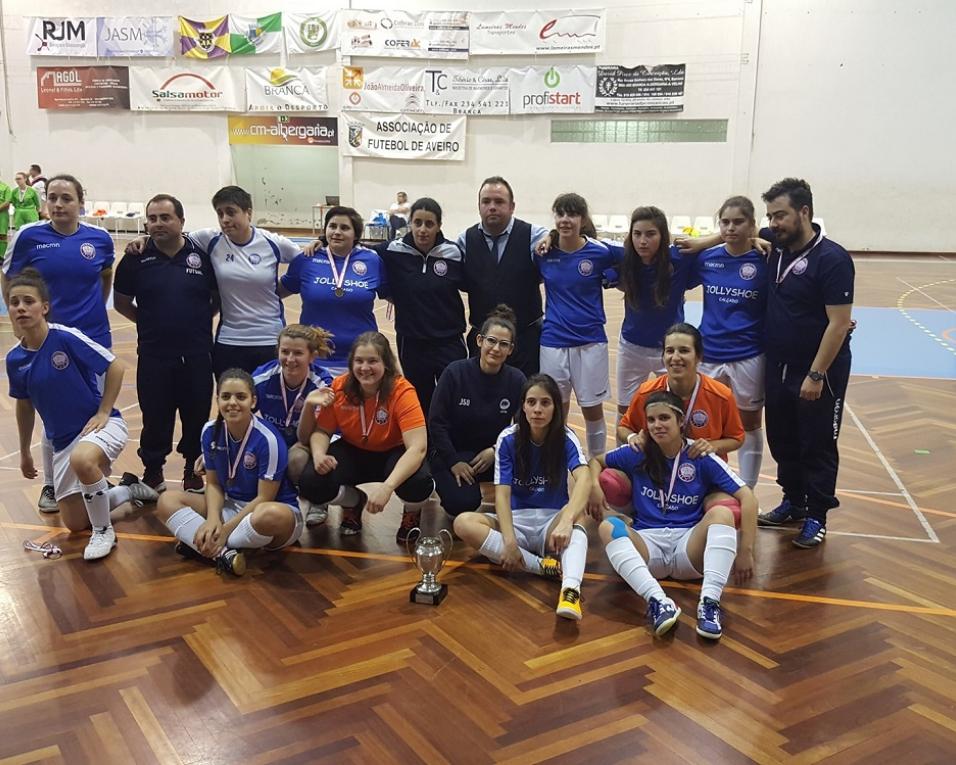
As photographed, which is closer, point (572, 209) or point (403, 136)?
point (572, 209)

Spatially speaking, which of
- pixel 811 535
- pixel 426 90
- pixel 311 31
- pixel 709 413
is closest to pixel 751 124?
pixel 426 90

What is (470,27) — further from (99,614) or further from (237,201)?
(99,614)

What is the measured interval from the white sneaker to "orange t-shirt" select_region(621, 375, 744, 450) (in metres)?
2.61

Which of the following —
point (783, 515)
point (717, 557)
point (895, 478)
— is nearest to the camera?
point (717, 557)

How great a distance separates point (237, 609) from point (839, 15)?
17.8 metres

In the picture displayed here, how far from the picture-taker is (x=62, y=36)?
1930 cm

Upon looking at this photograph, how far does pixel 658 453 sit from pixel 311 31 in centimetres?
1748

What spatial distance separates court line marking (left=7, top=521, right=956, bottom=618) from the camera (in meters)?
3.54

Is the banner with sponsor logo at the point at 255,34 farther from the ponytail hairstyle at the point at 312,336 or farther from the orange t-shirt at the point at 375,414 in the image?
the orange t-shirt at the point at 375,414

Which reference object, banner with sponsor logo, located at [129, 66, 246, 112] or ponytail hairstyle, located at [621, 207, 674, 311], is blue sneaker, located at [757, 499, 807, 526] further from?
banner with sponsor logo, located at [129, 66, 246, 112]

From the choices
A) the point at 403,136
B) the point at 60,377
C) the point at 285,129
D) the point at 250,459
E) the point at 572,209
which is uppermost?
the point at 285,129

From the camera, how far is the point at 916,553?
4.09m

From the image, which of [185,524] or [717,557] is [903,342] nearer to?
[717,557]

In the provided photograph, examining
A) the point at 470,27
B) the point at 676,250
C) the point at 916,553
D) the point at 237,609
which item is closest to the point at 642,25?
the point at 470,27
